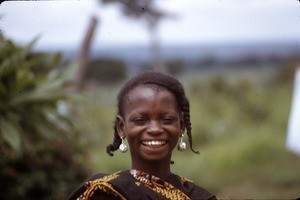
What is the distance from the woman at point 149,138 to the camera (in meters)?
2.56

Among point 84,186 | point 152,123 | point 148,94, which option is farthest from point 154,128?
point 84,186

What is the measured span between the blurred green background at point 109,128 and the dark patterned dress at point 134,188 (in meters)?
2.05

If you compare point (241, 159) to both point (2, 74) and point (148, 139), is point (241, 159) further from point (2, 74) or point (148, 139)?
point (148, 139)

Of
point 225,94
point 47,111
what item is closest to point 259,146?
point 225,94

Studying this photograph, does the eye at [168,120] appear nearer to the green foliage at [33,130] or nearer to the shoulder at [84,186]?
the shoulder at [84,186]

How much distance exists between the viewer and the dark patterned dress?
2510 mm

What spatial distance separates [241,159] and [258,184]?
920 mm

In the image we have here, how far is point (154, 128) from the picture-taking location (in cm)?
262

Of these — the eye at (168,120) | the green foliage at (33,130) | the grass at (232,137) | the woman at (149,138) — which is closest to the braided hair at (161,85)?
the woman at (149,138)

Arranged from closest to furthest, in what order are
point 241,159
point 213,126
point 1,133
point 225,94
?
point 1,133 < point 241,159 < point 213,126 < point 225,94

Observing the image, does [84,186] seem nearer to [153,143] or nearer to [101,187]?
[101,187]

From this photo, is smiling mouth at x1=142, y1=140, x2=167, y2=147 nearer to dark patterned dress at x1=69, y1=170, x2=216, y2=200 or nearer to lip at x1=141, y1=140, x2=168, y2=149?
lip at x1=141, y1=140, x2=168, y2=149

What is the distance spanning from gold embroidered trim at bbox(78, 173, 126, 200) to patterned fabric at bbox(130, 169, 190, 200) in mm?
125

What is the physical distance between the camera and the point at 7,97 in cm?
600
